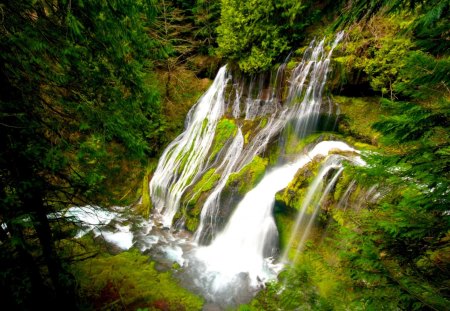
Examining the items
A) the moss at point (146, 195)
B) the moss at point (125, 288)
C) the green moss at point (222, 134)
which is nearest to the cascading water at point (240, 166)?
the green moss at point (222, 134)

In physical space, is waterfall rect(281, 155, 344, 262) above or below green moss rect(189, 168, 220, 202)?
above

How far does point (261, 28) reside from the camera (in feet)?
34.7

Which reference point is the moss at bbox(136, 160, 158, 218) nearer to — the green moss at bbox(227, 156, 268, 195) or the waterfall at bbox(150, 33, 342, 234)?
the waterfall at bbox(150, 33, 342, 234)

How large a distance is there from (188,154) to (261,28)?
602cm

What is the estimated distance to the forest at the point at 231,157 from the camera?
2.14m

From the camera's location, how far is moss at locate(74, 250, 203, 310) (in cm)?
432

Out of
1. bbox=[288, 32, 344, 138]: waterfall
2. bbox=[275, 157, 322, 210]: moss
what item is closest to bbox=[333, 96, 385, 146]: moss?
bbox=[288, 32, 344, 138]: waterfall

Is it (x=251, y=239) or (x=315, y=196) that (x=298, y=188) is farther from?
(x=251, y=239)

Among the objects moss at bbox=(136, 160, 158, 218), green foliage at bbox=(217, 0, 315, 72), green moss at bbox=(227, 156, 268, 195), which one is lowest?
moss at bbox=(136, 160, 158, 218)

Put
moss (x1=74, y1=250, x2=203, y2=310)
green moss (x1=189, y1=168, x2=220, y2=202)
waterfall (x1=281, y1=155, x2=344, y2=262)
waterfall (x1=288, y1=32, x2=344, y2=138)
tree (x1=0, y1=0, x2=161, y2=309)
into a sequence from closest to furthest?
tree (x1=0, y1=0, x2=161, y2=309) < moss (x1=74, y1=250, x2=203, y2=310) < waterfall (x1=281, y1=155, x2=344, y2=262) < waterfall (x1=288, y1=32, x2=344, y2=138) < green moss (x1=189, y1=168, x2=220, y2=202)

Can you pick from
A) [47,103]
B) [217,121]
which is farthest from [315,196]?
[217,121]

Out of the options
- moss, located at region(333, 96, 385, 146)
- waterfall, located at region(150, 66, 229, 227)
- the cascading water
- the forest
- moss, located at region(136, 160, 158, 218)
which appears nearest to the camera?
the forest

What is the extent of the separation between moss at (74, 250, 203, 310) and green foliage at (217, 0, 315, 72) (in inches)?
349

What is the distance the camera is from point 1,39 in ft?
8.51
